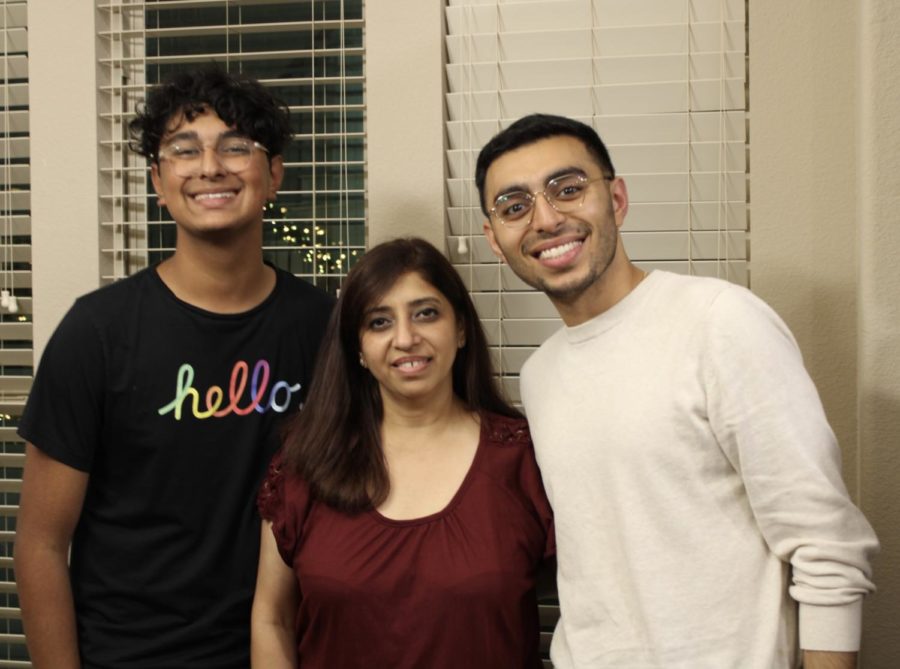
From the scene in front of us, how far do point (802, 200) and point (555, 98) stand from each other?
615 millimetres

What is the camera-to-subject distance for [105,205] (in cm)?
211

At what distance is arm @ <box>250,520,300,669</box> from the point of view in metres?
1.59

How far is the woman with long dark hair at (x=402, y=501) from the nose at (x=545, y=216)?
12.5 inches

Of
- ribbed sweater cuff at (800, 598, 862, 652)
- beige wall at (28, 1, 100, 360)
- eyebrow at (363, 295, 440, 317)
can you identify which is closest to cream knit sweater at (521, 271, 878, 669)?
ribbed sweater cuff at (800, 598, 862, 652)

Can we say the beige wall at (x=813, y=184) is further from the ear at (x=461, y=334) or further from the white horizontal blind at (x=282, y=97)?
the white horizontal blind at (x=282, y=97)

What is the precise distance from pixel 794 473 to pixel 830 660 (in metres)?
0.29

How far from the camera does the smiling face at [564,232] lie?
1.39m

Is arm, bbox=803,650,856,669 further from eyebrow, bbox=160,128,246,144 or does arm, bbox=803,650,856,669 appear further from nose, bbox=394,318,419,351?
eyebrow, bbox=160,128,246,144

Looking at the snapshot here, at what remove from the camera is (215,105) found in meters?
1.65

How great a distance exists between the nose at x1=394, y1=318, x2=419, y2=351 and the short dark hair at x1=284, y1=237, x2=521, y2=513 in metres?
0.08

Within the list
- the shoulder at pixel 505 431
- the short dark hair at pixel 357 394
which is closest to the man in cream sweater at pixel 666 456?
the shoulder at pixel 505 431

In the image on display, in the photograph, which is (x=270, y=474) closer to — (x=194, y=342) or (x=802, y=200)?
(x=194, y=342)

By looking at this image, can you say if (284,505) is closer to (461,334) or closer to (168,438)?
(168,438)

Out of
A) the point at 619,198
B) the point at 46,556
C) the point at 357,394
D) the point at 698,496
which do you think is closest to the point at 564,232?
the point at 619,198
